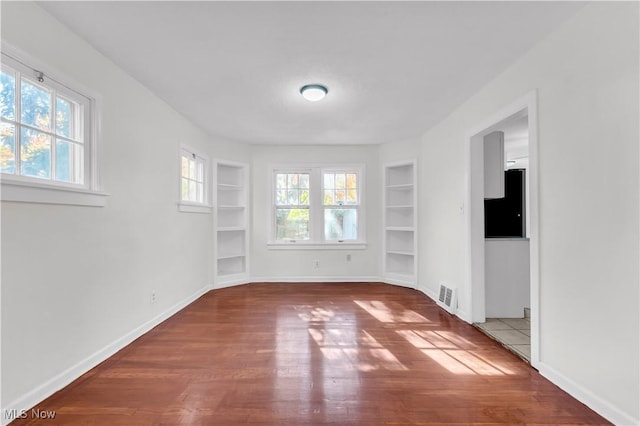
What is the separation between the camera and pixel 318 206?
5211mm

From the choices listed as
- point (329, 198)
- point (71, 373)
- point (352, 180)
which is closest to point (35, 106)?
point (71, 373)

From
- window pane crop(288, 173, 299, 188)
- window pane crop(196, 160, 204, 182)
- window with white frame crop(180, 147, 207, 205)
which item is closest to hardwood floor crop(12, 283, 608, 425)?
window with white frame crop(180, 147, 207, 205)

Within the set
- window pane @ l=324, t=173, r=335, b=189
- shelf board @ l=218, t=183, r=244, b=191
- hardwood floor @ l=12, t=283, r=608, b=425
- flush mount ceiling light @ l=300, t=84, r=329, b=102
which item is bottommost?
hardwood floor @ l=12, t=283, r=608, b=425

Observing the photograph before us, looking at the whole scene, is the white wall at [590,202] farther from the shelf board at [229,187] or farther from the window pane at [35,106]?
the shelf board at [229,187]

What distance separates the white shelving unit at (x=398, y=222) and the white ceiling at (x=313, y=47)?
1.73 meters

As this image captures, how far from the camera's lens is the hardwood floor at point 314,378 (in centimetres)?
173

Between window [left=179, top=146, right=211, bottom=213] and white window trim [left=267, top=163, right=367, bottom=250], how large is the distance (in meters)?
1.14

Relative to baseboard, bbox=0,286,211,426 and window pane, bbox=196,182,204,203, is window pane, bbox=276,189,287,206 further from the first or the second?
baseboard, bbox=0,286,211,426

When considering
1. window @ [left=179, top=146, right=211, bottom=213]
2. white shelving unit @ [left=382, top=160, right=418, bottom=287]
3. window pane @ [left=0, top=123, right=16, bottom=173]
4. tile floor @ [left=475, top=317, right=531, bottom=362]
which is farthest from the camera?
white shelving unit @ [left=382, top=160, right=418, bottom=287]

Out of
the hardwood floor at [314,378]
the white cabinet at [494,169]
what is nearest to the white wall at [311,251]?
the hardwood floor at [314,378]

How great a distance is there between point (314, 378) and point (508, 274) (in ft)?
8.14

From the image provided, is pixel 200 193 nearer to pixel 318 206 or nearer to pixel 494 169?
pixel 318 206

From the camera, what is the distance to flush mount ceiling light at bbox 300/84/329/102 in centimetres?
281

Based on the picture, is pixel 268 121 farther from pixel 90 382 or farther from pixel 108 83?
pixel 90 382
